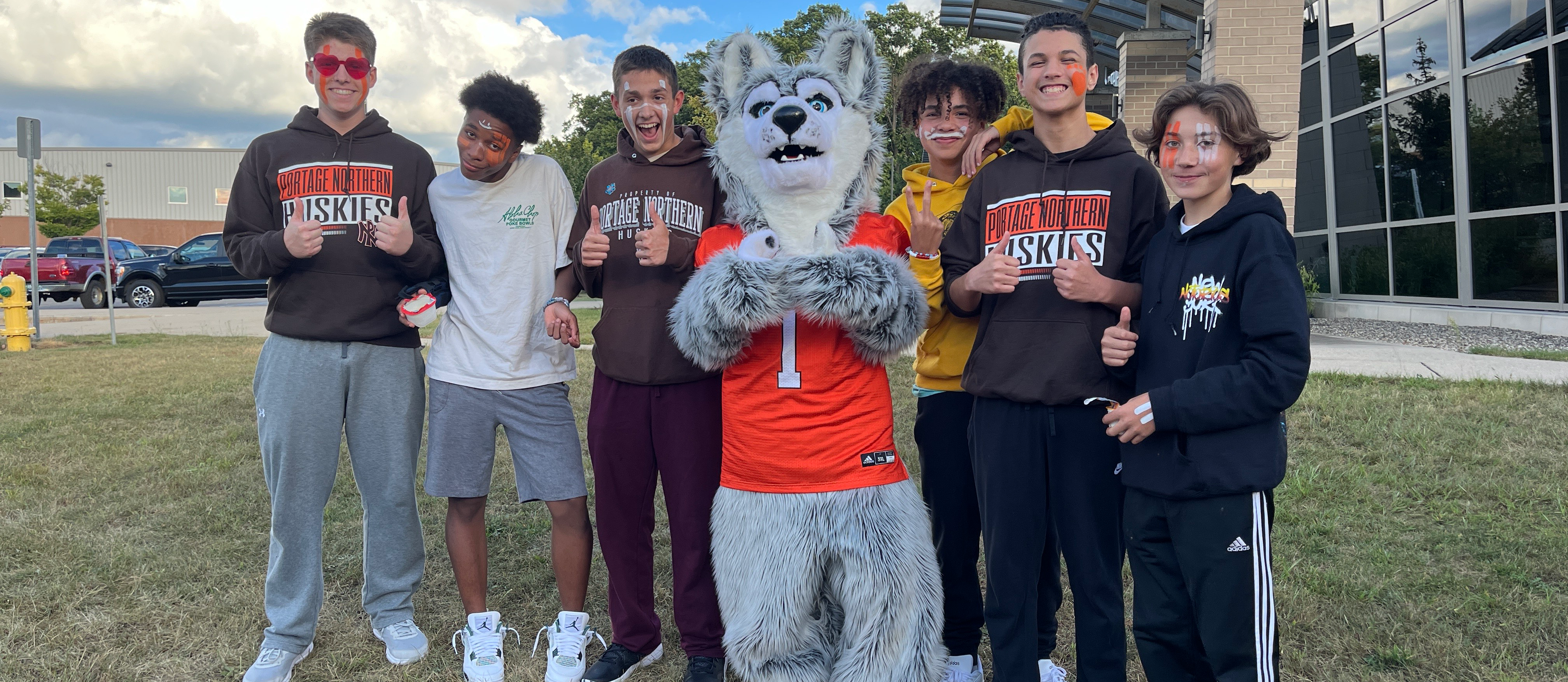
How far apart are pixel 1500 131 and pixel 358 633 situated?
442 inches

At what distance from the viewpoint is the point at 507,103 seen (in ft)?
9.49

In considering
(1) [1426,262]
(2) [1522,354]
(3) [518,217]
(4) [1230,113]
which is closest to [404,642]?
(3) [518,217]

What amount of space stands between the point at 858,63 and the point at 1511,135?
974cm

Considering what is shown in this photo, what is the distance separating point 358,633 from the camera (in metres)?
3.20

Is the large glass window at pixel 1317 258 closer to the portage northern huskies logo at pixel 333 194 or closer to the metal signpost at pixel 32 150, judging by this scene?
the portage northern huskies logo at pixel 333 194

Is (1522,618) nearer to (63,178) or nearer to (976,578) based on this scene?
(976,578)

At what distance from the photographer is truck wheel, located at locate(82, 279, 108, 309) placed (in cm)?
1797

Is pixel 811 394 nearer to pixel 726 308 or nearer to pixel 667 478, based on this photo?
pixel 726 308

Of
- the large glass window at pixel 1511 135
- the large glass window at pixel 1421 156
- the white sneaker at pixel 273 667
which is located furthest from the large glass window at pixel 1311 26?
the white sneaker at pixel 273 667

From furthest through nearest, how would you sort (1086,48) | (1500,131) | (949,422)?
(1500,131), (949,422), (1086,48)

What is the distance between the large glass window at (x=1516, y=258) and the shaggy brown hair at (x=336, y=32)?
413 inches

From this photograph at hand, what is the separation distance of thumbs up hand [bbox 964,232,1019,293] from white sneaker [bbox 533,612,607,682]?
1672 millimetres

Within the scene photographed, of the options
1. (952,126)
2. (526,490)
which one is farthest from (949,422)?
(526,490)

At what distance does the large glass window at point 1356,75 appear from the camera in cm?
1122
